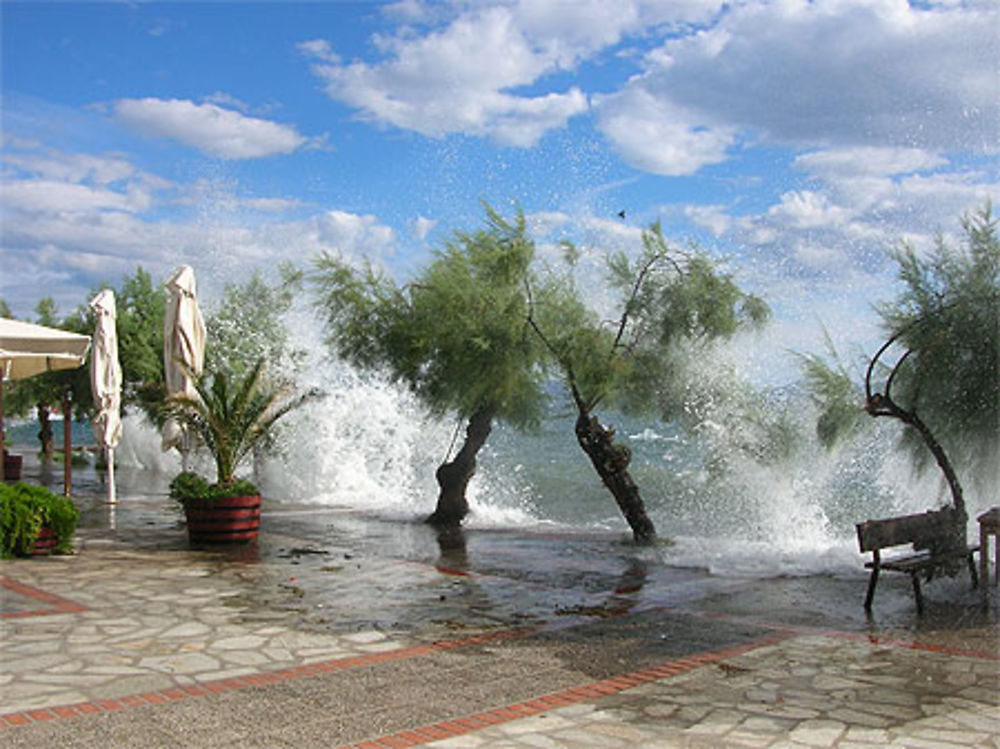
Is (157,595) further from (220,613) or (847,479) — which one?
(847,479)

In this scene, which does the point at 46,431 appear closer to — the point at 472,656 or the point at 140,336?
the point at 140,336

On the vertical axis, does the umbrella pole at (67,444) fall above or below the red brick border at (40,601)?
above

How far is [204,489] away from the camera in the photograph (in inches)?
460

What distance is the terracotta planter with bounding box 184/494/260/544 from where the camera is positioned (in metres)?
11.4

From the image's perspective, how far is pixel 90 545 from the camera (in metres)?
11.2

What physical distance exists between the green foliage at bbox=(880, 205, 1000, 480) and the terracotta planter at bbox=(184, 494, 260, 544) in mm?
7563

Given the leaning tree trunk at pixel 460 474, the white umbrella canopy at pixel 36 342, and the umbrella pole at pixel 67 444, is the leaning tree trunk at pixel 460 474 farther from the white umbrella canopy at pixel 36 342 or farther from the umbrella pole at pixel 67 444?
the umbrella pole at pixel 67 444

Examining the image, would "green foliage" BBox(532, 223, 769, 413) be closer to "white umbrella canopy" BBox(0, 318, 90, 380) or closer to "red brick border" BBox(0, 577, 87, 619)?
"white umbrella canopy" BBox(0, 318, 90, 380)

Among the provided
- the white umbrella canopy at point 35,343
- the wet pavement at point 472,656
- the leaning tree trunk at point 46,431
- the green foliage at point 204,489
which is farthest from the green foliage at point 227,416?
the leaning tree trunk at point 46,431

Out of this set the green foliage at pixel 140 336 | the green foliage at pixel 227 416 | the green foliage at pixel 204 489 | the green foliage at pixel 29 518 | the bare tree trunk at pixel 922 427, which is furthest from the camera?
the green foliage at pixel 140 336

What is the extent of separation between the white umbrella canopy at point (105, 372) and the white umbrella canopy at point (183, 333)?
1416mm

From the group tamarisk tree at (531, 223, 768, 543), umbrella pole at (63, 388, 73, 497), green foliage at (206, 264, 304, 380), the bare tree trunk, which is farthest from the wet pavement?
green foliage at (206, 264, 304, 380)

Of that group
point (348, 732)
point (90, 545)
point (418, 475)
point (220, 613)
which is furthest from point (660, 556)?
point (418, 475)

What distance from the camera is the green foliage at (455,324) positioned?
42.2 feet
